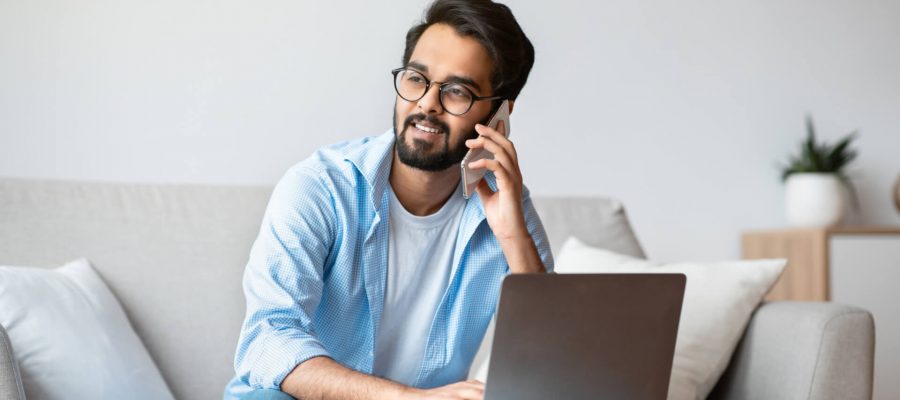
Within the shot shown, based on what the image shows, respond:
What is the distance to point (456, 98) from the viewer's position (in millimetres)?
1711

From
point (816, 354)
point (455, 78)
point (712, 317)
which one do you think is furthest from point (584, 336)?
point (712, 317)

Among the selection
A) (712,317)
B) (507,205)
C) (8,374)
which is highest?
(507,205)

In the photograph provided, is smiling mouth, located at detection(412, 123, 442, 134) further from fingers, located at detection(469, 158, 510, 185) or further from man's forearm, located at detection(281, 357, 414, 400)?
man's forearm, located at detection(281, 357, 414, 400)

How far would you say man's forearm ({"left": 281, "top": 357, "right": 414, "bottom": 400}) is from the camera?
1384mm

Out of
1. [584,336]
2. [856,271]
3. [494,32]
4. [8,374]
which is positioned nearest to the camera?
[584,336]

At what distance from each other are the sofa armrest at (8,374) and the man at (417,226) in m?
0.34

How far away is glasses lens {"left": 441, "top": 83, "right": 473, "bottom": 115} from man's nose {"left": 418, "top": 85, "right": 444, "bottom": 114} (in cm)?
2

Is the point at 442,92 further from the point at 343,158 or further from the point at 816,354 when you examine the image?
the point at 816,354

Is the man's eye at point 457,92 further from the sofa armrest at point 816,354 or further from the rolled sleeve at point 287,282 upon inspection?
the sofa armrest at point 816,354

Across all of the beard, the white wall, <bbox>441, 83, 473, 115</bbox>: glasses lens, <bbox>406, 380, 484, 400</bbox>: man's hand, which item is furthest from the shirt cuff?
the white wall

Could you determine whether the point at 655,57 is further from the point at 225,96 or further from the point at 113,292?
the point at 113,292

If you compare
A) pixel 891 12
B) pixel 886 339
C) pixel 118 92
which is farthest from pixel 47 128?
pixel 891 12

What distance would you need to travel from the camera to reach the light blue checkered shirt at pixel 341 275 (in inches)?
59.1

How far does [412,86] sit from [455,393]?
2.02ft
